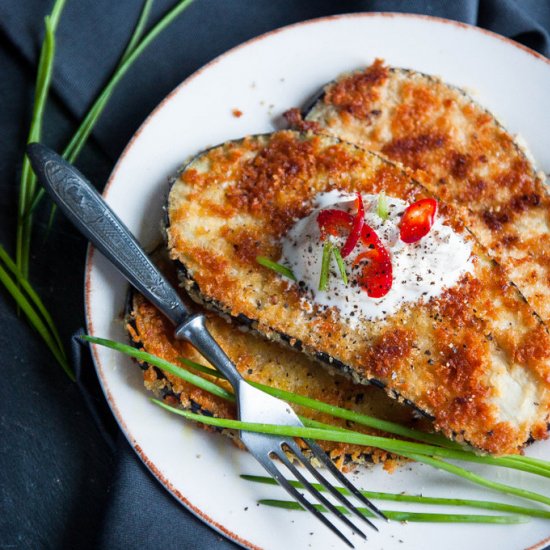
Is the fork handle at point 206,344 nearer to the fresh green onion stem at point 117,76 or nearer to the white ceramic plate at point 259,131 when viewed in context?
the white ceramic plate at point 259,131

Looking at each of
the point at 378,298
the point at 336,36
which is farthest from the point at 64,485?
the point at 336,36

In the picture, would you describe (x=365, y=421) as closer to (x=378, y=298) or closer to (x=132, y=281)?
(x=378, y=298)

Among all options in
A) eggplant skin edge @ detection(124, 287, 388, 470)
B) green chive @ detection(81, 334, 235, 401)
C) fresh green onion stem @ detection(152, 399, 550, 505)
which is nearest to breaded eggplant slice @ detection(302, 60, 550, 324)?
fresh green onion stem @ detection(152, 399, 550, 505)

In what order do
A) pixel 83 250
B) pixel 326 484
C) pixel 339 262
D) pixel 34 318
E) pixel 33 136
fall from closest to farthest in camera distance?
pixel 339 262 → pixel 326 484 → pixel 34 318 → pixel 33 136 → pixel 83 250

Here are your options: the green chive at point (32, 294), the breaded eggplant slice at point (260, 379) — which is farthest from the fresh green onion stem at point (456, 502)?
the green chive at point (32, 294)

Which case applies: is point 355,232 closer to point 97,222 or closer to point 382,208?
point 382,208

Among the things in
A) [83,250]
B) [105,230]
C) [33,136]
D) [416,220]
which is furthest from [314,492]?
[33,136]
